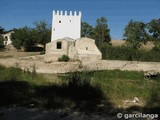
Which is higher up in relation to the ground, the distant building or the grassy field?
the distant building

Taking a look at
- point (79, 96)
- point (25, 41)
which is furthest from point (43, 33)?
point (79, 96)

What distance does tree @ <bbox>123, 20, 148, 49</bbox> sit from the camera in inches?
1770

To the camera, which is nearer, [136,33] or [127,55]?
[127,55]

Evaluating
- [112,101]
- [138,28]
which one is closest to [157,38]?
[138,28]

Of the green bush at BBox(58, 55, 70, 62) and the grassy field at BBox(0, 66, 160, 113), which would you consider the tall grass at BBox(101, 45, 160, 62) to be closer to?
the green bush at BBox(58, 55, 70, 62)

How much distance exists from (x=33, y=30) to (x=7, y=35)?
1049 centimetres

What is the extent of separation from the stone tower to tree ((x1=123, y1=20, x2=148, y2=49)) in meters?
10.9

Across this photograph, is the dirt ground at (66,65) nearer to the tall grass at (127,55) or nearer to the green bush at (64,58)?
the green bush at (64,58)

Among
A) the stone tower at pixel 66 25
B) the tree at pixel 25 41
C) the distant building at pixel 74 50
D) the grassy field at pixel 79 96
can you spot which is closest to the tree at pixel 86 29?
the tree at pixel 25 41

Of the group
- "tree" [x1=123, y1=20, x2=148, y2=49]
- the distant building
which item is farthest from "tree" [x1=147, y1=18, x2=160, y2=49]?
the distant building

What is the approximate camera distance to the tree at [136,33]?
1770 inches

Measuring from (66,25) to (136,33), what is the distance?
13.3m

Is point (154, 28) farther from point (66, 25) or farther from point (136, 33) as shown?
point (66, 25)

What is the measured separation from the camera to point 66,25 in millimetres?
36625
